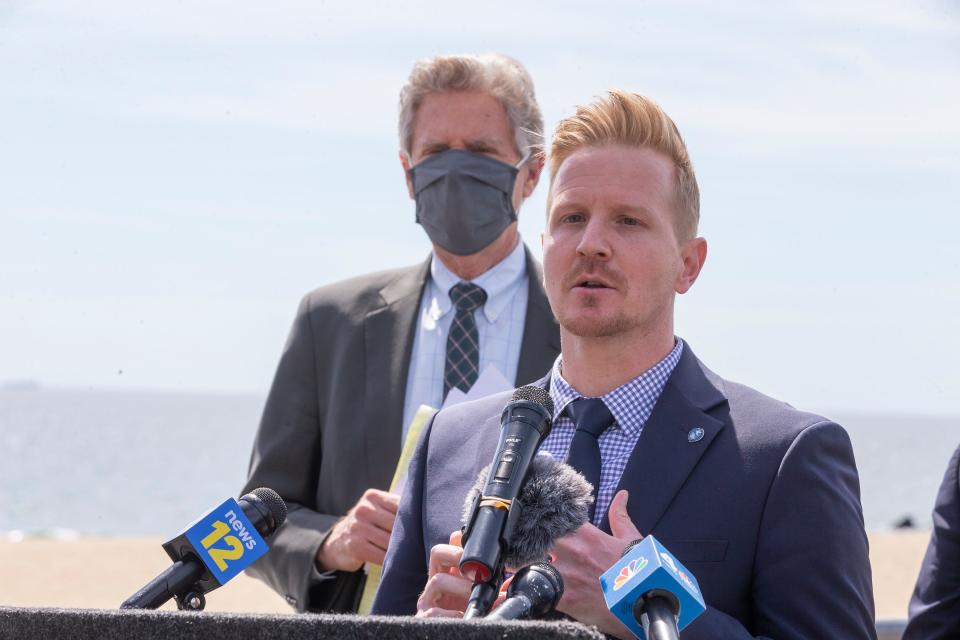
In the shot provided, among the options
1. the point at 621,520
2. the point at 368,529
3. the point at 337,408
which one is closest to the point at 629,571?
the point at 621,520

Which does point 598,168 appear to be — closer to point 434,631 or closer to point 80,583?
point 434,631

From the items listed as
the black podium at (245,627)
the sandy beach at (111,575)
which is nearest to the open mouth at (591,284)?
the black podium at (245,627)

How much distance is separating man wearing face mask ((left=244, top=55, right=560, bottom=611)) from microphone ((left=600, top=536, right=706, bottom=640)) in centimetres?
208

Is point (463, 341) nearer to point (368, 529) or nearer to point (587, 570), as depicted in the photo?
point (368, 529)

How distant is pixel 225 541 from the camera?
2.49 m

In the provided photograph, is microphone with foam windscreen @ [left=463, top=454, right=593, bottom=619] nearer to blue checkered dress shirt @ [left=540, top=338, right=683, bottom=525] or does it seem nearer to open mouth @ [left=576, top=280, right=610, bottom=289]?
blue checkered dress shirt @ [left=540, top=338, right=683, bottom=525]

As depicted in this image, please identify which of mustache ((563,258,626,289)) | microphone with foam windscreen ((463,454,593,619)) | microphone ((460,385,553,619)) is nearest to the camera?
microphone ((460,385,553,619))

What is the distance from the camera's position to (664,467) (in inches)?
113

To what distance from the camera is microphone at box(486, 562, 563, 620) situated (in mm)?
1976

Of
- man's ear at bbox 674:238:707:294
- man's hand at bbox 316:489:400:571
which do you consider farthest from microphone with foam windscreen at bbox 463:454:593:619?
man's hand at bbox 316:489:400:571

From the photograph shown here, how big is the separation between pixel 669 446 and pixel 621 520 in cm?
32

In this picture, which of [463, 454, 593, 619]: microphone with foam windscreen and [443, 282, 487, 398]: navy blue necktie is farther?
[443, 282, 487, 398]: navy blue necktie

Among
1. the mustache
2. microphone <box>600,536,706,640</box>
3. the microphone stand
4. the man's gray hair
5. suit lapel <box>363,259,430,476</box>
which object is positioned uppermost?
the man's gray hair

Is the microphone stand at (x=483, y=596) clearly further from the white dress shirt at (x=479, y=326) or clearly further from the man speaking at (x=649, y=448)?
the white dress shirt at (x=479, y=326)
